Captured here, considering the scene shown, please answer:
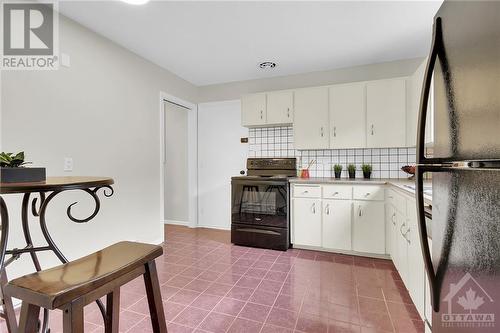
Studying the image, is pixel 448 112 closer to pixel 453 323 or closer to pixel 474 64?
pixel 474 64

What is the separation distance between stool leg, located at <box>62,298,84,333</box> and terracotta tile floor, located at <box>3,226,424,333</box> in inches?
39.9

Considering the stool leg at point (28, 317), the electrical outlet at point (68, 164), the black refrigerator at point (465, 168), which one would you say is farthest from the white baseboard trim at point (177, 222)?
the black refrigerator at point (465, 168)

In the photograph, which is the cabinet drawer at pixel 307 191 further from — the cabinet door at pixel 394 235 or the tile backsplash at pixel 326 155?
the cabinet door at pixel 394 235

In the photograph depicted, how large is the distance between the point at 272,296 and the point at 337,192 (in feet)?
4.70

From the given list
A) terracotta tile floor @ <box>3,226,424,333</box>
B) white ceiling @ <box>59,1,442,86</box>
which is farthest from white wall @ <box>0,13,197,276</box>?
terracotta tile floor @ <box>3,226,424,333</box>

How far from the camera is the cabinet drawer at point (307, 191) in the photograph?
3039mm

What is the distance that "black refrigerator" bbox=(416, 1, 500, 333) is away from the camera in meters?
0.52

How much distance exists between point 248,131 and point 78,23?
237cm

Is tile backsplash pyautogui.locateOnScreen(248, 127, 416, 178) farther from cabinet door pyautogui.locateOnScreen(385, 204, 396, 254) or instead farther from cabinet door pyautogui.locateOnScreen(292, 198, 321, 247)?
→ cabinet door pyautogui.locateOnScreen(385, 204, 396, 254)

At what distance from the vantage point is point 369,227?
282 cm

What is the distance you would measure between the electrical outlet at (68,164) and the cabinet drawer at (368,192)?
2.85m

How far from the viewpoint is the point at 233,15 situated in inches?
87.9

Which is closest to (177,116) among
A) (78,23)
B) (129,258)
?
(78,23)

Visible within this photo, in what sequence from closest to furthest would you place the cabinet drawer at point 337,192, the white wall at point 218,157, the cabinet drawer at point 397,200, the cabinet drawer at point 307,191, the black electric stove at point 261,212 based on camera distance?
the cabinet drawer at point 397,200 < the cabinet drawer at point 337,192 < the cabinet drawer at point 307,191 < the black electric stove at point 261,212 < the white wall at point 218,157
